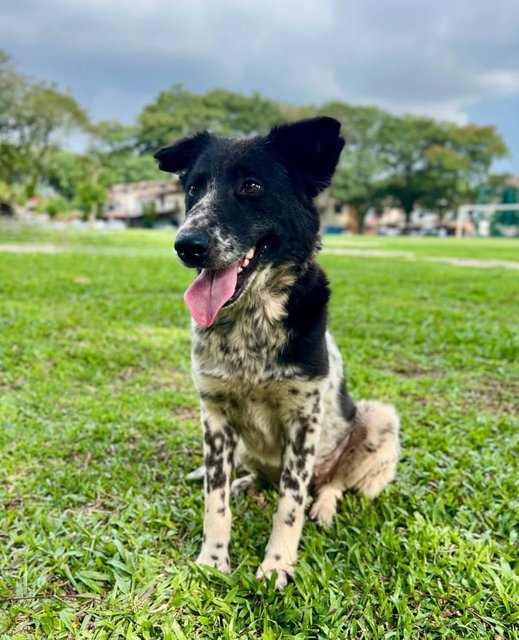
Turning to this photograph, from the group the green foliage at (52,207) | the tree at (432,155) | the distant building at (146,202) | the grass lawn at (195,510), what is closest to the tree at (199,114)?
the distant building at (146,202)

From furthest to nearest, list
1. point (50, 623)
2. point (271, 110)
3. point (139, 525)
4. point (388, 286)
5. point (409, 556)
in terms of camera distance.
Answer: point (271, 110), point (388, 286), point (139, 525), point (409, 556), point (50, 623)

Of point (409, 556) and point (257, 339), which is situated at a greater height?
point (257, 339)

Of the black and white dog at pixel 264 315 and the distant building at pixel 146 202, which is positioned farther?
the distant building at pixel 146 202

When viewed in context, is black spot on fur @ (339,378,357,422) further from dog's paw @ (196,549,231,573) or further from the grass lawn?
dog's paw @ (196,549,231,573)

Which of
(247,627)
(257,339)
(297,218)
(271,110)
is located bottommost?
(247,627)

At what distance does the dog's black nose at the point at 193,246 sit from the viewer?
2338mm

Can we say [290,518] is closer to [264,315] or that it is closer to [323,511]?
[323,511]

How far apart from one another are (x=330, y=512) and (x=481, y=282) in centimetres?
988

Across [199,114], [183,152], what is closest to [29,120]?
[199,114]

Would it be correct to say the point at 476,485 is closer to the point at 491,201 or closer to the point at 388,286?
the point at 388,286

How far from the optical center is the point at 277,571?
2451 millimetres

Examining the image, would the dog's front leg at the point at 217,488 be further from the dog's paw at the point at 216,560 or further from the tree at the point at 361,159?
the tree at the point at 361,159

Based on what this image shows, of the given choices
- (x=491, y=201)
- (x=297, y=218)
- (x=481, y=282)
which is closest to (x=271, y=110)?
(x=491, y=201)

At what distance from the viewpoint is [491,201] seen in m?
66.8
